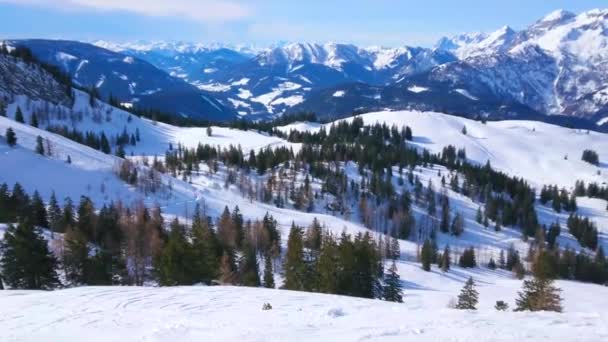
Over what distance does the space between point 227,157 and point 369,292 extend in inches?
6039

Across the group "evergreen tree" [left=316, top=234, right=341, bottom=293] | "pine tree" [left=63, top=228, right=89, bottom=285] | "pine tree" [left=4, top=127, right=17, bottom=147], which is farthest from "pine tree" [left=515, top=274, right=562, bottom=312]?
"pine tree" [left=4, top=127, right=17, bottom=147]

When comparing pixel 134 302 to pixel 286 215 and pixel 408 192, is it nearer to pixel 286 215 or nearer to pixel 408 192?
pixel 286 215

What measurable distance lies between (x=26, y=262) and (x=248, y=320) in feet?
112

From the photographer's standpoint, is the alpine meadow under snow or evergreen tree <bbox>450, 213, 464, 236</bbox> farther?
evergreen tree <bbox>450, 213, 464, 236</bbox>

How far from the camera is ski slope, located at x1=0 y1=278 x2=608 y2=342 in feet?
62.1

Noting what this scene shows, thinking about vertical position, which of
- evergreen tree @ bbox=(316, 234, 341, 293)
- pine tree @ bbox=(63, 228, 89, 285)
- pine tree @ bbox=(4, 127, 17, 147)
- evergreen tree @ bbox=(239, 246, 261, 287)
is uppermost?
pine tree @ bbox=(4, 127, 17, 147)

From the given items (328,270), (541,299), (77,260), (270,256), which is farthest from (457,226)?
(77,260)

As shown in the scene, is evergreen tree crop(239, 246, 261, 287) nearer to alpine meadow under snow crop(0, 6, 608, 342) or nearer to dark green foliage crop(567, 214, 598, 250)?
alpine meadow under snow crop(0, 6, 608, 342)

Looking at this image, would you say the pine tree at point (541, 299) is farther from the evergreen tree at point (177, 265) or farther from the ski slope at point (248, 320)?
the evergreen tree at point (177, 265)

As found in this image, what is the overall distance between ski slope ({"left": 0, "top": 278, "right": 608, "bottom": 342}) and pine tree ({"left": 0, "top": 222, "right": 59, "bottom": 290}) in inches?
683

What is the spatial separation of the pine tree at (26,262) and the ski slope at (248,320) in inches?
683

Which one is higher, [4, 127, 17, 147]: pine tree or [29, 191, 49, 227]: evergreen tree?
[4, 127, 17, 147]: pine tree

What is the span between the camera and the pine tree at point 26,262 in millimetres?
44906

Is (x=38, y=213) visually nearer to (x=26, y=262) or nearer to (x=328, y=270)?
(x=26, y=262)
